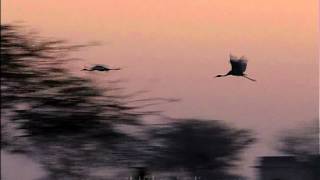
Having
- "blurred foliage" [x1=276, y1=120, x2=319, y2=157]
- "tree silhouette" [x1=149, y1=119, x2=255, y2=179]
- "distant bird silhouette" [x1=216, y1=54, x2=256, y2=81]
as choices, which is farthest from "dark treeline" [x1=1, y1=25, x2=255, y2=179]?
"distant bird silhouette" [x1=216, y1=54, x2=256, y2=81]

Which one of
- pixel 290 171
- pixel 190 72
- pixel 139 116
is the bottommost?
pixel 290 171

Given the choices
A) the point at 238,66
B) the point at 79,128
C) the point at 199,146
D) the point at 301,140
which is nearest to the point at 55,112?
the point at 79,128

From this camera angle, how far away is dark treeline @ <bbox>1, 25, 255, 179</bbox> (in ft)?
18.8

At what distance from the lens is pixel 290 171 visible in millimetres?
6016

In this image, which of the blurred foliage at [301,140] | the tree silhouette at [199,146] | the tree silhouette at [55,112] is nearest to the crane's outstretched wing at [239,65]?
the tree silhouette at [199,146]

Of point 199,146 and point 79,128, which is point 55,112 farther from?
point 199,146

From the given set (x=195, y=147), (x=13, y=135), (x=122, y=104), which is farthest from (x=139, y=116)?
(x=13, y=135)

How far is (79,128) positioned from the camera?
5781 millimetres

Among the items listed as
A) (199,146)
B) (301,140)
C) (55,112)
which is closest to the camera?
(55,112)

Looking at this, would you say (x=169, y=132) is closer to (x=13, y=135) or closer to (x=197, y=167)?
(x=197, y=167)

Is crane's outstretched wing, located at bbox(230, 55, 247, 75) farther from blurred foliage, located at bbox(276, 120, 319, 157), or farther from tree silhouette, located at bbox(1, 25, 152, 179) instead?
tree silhouette, located at bbox(1, 25, 152, 179)

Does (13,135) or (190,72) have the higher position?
(190,72)

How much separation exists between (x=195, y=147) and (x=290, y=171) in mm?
802

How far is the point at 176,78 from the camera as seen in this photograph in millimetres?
6074
